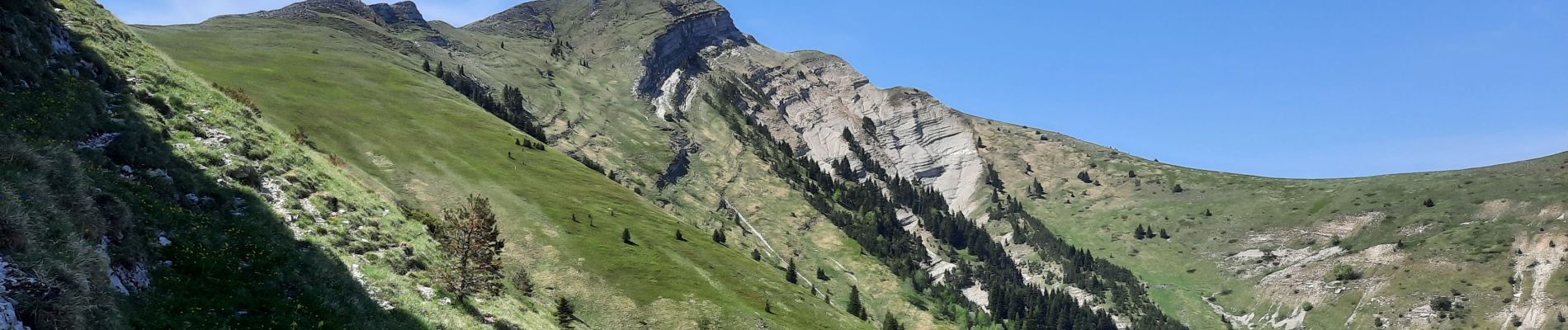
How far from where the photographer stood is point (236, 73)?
132 metres

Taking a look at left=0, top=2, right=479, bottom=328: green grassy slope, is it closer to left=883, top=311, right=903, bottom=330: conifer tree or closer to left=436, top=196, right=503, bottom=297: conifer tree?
left=436, top=196, right=503, bottom=297: conifer tree

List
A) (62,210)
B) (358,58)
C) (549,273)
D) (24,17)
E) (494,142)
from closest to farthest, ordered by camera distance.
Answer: (62,210) < (24,17) < (549,273) < (494,142) < (358,58)

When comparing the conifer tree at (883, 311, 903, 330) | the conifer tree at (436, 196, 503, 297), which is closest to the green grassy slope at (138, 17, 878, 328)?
the conifer tree at (436, 196, 503, 297)

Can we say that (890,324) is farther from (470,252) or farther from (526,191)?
(470,252)

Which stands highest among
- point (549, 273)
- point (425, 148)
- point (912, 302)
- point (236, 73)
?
point (236, 73)

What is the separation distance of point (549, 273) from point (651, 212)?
49515mm

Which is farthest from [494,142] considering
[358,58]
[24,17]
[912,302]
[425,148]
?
[24,17]

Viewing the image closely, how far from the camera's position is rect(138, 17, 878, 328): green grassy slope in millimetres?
86250

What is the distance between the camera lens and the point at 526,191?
114375 millimetres

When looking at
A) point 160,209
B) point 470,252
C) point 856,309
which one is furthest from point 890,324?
point 160,209

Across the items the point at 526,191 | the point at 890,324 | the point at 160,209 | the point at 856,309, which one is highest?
the point at 160,209

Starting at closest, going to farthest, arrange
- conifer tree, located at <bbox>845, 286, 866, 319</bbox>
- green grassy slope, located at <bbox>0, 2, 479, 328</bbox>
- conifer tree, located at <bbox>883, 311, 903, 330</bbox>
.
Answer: green grassy slope, located at <bbox>0, 2, 479, 328</bbox>
conifer tree, located at <bbox>883, 311, 903, 330</bbox>
conifer tree, located at <bbox>845, 286, 866, 319</bbox>

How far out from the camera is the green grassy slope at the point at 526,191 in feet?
283

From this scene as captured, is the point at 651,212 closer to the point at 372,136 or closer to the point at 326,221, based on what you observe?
the point at 372,136
